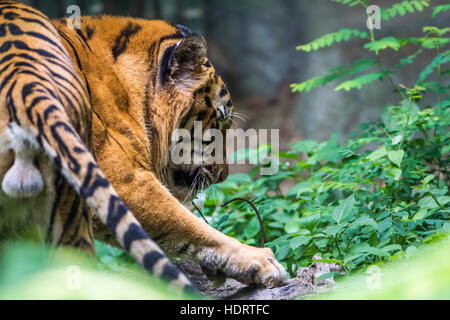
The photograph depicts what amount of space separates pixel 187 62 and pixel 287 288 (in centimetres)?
173

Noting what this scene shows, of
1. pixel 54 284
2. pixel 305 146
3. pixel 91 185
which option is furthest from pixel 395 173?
pixel 54 284

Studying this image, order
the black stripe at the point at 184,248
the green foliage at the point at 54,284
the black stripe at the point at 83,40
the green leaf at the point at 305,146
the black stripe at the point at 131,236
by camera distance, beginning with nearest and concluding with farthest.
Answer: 1. the green foliage at the point at 54,284
2. the black stripe at the point at 131,236
3. the black stripe at the point at 184,248
4. the black stripe at the point at 83,40
5. the green leaf at the point at 305,146

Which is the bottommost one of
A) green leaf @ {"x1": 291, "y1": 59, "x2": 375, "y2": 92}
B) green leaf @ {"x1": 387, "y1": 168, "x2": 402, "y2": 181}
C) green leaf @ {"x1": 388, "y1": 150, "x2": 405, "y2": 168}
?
green leaf @ {"x1": 387, "y1": 168, "x2": 402, "y2": 181}

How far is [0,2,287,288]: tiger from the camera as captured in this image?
2330mm

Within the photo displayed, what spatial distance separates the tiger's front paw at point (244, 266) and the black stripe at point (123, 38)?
4.80ft

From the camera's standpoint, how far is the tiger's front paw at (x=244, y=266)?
2863 mm

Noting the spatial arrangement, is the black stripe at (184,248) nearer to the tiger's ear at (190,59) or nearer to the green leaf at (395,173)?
the tiger's ear at (190,59)

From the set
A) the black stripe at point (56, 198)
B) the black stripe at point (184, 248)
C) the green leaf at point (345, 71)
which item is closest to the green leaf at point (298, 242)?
the black stripe at point (184, 248)

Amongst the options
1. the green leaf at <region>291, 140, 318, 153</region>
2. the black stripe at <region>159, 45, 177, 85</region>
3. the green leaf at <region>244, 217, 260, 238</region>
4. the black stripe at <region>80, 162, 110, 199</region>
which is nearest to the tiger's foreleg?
the black stripe at <region>80, 162, 110, 199</region>

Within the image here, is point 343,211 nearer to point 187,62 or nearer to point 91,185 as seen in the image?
point 187,62

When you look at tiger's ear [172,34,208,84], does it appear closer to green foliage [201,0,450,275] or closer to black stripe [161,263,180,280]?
green foliage [201,0,450,275]

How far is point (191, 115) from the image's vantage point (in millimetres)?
3609

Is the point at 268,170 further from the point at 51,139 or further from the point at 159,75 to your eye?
the point at 51,139
